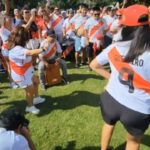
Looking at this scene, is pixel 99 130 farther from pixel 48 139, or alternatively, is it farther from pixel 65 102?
pixel 65 102

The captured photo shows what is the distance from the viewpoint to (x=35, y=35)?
10070 mm

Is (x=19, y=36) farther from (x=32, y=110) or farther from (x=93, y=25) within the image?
(x=93, y=25)

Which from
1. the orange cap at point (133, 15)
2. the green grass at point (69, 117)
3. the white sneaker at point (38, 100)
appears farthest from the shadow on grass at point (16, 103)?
the orange cap at point (133, 15)

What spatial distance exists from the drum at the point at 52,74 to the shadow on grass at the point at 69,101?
839 millimetres

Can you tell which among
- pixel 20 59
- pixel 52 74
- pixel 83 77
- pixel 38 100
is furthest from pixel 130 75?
pixel 83 77

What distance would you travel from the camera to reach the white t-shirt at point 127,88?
3.41 metres

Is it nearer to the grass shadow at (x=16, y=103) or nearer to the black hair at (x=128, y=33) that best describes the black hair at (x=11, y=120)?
the black hair at (x=128, y=33)

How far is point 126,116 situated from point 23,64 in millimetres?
3102

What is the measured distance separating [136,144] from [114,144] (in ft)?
4.72

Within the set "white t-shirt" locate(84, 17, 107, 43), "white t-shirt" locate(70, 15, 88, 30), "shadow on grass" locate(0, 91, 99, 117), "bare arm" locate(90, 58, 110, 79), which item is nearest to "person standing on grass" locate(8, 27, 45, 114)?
"shadow on grass" locate(0, 91, 99, 117)

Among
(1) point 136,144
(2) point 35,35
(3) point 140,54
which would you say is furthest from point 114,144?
(2) point 35,35

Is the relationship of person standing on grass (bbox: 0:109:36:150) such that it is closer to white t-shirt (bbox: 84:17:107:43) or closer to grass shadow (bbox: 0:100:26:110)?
grass shadow (bbox: 0:100:26:110)

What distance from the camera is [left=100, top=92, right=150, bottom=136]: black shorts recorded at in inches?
141

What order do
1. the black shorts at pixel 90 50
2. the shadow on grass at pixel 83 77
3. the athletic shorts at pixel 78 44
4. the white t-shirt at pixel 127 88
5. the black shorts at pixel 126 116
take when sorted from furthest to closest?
the athletic shorts at pixel 78 44 < the black shorts at pixel 90 50 < the shadow on grass at pixel 83 77 < the black shorts at pixel 126 116 < the white t-shirt at pixel 127 88
